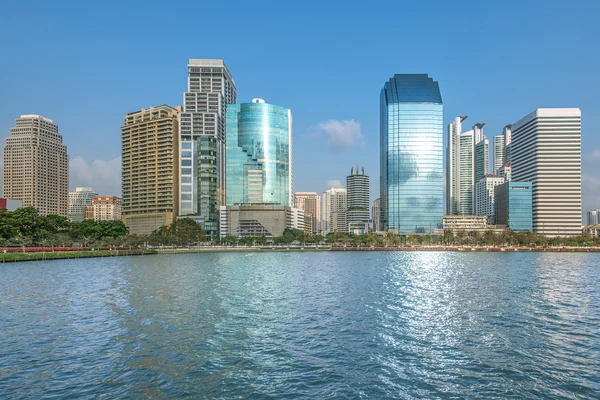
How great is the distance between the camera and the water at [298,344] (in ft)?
75.5

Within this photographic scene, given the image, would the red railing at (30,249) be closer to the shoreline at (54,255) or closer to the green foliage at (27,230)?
the green foliage at (27,230)

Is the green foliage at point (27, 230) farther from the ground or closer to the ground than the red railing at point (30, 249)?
farther from the ground

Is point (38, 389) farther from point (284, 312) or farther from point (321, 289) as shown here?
point (321, 289)

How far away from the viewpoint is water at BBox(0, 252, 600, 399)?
2300cm

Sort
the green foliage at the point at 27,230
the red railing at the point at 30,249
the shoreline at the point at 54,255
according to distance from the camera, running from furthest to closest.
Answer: the green foliage at the point at 27,230
the red railing at the point at 30,249
the shoreline at the point at 54,255

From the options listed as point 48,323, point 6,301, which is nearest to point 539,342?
point 48,323

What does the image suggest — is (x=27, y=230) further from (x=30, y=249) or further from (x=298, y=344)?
(x=298, y=344)

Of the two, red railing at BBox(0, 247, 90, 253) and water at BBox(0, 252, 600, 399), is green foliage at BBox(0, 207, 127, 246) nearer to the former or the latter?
red railing at BBox(0, 247, 90, 253)

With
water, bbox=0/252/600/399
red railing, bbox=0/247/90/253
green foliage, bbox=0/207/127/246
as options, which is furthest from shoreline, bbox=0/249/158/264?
water, bbox=0/252/600/399

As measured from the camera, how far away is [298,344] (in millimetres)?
30953

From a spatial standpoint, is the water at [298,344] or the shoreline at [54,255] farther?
the shoreline at [54,255]

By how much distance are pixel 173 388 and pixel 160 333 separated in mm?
12547

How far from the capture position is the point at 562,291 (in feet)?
196

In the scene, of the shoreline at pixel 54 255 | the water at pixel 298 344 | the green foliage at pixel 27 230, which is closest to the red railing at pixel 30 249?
the green foliage at pixel 27 230
